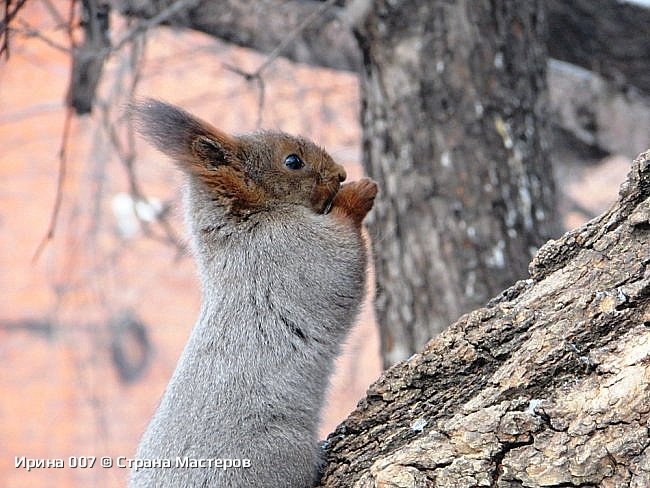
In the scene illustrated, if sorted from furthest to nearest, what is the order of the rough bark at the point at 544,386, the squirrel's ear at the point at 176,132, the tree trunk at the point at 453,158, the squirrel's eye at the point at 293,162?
the tree trunk at the point at 453,158, the squirrel's eye at the point at 293,162, the squirrel's ear at the point at 176,132, the rough bark at the point at 544,386

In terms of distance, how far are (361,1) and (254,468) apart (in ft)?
7.46

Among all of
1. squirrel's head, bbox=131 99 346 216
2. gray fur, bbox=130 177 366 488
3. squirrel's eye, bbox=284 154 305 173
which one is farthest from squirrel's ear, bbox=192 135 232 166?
squirrel's eye, bbox=284 154 305 173

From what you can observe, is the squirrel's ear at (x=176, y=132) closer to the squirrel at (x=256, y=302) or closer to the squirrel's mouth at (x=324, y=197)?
the squirrel at (x=256, y=302)

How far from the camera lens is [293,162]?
3.02 metres

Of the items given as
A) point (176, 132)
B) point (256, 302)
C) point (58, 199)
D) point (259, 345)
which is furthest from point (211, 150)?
point (58, 199)

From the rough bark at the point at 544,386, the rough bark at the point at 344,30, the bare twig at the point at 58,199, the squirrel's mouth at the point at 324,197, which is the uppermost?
the rough bark at the point at 344,30

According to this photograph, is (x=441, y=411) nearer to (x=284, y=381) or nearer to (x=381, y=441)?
(x=381, y=441)

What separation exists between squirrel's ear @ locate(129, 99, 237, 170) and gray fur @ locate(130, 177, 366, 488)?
0.38ft

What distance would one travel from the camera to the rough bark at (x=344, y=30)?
4805 millimetres

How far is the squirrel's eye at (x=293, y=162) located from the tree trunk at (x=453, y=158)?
793 mm

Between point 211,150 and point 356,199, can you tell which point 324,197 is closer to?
point 356,199

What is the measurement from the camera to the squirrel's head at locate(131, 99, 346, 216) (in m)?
2.70

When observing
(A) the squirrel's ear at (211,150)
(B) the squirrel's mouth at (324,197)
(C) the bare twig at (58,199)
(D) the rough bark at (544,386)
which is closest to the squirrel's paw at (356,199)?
(B) the squirrel's mouth at (324,197)

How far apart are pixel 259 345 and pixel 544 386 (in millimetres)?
865
